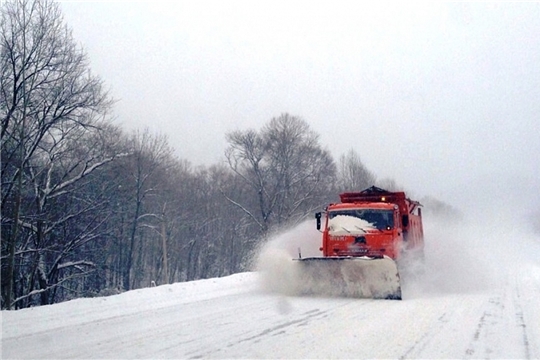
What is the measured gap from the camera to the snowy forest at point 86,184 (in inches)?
719

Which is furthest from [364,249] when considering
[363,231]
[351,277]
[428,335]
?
[428,335]

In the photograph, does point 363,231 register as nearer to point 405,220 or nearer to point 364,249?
point 364,249

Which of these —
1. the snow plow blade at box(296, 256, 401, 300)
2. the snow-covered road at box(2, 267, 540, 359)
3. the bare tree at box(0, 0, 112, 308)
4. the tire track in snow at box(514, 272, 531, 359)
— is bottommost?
the tire track in snow at box(514, 272, 531, 359)

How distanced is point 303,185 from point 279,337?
35.9 m

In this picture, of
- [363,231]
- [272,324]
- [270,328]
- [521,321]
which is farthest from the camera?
[363,231]

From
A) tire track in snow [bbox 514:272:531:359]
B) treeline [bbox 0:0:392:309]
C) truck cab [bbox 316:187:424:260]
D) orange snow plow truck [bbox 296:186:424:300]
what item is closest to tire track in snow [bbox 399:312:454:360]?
tire track in snow [bbox 514:272:531:359]

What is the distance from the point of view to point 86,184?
25828 mm

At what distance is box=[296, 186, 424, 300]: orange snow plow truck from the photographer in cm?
1218

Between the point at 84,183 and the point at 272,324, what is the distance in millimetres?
19672

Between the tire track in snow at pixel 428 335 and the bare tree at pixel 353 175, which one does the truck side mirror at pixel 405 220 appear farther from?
the bare tree at pixel 353 175

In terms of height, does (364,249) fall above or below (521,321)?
above

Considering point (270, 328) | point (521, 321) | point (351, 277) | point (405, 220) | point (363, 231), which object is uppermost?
point (405, 220)

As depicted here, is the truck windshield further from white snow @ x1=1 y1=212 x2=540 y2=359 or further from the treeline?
the treeline

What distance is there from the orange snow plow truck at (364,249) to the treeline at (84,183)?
22.2ft
